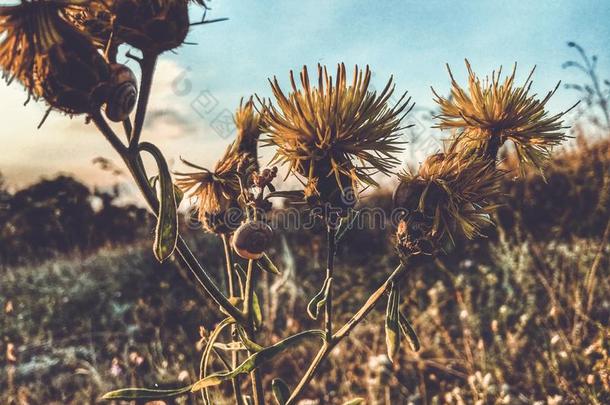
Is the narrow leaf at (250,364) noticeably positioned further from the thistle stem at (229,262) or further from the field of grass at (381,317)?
the field of grass at (381,317)

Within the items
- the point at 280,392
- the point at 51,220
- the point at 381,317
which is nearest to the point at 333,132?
the point at 280,392

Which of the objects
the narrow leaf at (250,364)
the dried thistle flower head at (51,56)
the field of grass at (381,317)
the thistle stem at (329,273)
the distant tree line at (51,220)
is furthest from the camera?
the distant tree line at (51,220)

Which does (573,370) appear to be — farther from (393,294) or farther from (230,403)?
(393,294)

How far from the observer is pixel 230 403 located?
11.1 feet

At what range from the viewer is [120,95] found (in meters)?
1.14

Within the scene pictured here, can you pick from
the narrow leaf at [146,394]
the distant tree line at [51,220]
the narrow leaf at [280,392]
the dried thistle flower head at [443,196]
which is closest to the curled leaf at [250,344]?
the narrow leaf at [146,394]

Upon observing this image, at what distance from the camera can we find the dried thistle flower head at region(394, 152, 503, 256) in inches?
55.4

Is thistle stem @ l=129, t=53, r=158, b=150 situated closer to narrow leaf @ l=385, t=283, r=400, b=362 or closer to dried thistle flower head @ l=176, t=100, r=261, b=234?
dried thistle flower head @ l=176, t=100, r=261, b=234

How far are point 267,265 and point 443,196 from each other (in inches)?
19.2

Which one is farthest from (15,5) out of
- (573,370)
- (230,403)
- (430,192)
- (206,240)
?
(206,240)

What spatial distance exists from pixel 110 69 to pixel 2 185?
867 centimetres

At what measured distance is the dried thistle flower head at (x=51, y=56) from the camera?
109cm

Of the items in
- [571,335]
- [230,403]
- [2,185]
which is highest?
[2,185]

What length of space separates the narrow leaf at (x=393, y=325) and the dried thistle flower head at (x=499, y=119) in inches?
18.3
